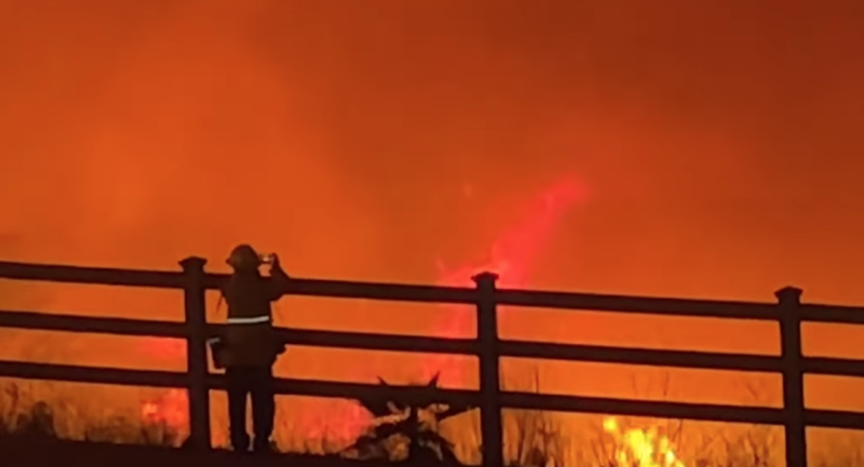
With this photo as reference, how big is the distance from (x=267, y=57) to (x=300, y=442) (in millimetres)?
9175

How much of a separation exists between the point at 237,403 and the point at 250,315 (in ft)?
1.89

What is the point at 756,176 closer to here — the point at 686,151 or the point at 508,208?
the point at 686,151

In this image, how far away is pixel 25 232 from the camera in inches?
811

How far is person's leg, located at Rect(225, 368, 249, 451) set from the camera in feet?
36.8

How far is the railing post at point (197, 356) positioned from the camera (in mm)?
11125

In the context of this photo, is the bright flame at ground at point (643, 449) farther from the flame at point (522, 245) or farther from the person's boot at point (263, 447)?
the flame at point (522, 245)

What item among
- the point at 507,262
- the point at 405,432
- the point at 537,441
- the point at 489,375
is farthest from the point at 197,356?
the point at 507,262

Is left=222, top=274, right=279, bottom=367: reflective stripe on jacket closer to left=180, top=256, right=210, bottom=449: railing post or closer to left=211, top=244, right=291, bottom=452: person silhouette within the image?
left=211, top=244, right=291, bottom=452: person silhouette

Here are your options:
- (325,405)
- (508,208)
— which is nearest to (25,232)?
(508,208)

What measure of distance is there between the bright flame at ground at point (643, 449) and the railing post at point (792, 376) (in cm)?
142

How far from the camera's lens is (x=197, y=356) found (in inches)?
441

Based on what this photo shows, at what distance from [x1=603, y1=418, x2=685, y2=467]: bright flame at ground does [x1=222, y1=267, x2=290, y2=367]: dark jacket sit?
7.77 feet

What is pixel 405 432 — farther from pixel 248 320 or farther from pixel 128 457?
pixel 128 457

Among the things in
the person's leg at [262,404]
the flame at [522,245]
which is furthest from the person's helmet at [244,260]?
the flame at [522,245]
